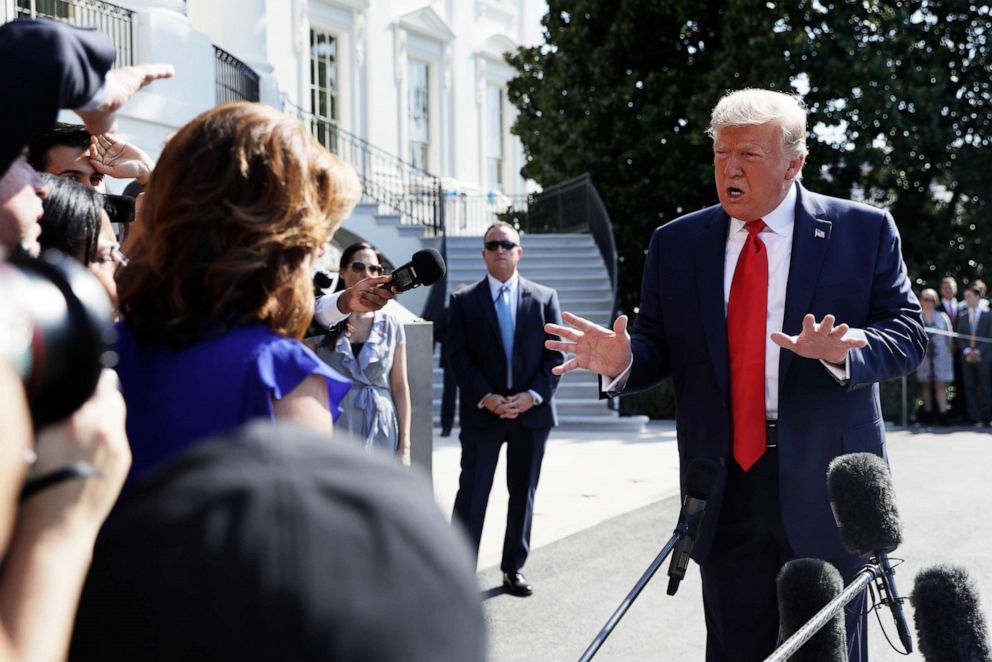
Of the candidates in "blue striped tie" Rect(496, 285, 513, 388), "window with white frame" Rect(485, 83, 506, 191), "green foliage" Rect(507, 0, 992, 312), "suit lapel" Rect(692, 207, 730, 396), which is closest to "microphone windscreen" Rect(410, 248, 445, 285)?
"suit lapel" Rect(692, 207, 730, 396)

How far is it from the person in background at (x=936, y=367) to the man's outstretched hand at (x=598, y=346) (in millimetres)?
14646

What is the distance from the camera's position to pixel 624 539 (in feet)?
27.9

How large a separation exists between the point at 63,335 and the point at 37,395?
0.06 m

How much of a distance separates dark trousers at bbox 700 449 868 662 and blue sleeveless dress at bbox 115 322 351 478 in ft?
6.63

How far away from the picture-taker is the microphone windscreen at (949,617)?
270cm

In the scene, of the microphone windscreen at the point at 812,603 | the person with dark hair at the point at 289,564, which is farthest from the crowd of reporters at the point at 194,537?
the microphone windscreen at the point at 812,603

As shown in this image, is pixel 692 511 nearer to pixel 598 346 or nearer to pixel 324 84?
pixel 598 346

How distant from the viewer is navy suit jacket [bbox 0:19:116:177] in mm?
1618

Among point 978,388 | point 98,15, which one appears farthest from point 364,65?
point 978,388

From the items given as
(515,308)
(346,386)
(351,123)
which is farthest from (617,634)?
(351,123)

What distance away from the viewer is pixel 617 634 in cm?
606

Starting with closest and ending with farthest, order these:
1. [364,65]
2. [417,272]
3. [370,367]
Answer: [417,272], [370,367], [364,65]

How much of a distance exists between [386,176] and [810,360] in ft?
73.2

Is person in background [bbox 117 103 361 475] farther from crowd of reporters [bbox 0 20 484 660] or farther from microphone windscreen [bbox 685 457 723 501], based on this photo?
microphone windscreen [bbox 685 457 723 501]
